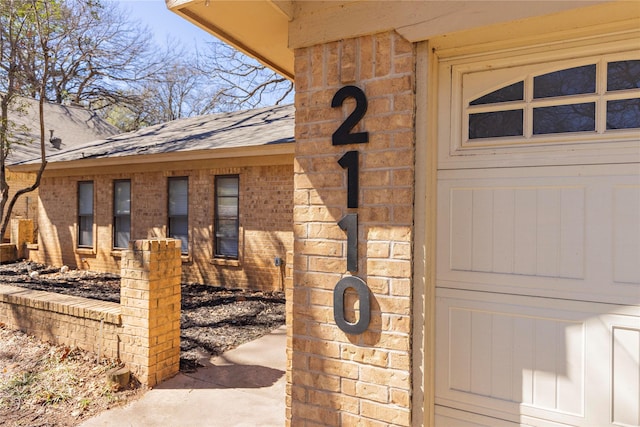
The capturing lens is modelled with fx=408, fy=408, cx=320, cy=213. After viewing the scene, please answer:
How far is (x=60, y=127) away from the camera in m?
19.7

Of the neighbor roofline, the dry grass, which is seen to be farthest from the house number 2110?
the neighbor roofline

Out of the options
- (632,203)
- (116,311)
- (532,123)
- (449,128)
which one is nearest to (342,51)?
(449,128)

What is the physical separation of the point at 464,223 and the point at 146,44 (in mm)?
25673

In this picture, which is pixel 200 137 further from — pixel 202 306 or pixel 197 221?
pixel 202 306

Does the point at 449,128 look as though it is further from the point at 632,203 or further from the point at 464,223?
the point at 632,203

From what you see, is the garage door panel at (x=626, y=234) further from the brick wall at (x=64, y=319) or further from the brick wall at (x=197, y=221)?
the brick wall at (x=197, y=221)

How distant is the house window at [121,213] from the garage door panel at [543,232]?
10495 millimetres

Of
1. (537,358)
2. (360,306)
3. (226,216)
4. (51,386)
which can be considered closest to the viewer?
(537,358)

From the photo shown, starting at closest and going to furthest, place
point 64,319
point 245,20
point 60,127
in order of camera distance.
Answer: point 245,20 → point 64,319 → point 60,127

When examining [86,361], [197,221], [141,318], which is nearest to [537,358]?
[141,318]

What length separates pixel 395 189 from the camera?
2035mm

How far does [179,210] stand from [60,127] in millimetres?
13901

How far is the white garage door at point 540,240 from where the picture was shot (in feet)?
5.80


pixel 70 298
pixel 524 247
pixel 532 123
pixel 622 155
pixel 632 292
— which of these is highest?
pixel 532 123
